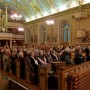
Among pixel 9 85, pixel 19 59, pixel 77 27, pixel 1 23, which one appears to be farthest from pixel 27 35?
pixel 9 85

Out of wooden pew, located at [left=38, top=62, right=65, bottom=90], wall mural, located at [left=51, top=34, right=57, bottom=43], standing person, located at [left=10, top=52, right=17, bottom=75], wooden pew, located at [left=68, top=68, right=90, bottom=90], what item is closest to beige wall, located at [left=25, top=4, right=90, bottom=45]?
wall mural, located at [left=51, top=34, right=57, bottom=43]

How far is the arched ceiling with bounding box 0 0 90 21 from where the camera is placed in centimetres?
1683

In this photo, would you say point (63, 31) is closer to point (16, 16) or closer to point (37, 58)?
point (37, 58)

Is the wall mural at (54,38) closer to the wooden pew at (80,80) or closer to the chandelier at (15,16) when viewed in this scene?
the chandelier at (15,16)

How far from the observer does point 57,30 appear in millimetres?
17953

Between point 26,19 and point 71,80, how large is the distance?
69.4 feet

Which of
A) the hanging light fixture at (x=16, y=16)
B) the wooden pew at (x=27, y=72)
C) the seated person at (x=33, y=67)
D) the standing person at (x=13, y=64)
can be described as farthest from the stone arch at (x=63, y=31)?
the hanging light fixture at (x=16, y=16)

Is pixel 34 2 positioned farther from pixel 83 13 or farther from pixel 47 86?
pixel 47 86

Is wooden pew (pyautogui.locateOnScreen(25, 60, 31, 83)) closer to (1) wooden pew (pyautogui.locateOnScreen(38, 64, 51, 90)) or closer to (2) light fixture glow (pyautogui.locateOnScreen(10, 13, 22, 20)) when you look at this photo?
(1) wooden pew (pyautogui.locateOnScreen(38, 64, 51, 90))

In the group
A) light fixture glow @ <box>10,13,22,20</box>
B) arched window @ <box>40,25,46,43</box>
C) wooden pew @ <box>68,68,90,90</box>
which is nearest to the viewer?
wooden pew @ <box>68,68,90,90</box>

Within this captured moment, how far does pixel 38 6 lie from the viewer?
2133 cm

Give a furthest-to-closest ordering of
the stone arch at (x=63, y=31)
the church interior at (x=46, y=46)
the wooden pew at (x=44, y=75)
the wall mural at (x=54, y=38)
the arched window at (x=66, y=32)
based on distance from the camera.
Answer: the wall mural at (x=54, y=38) < the stone arch at (x=63, y=31) < the arched window at (x=66, y=32) < the wooden pew at (x=44, y=75) < the church interior at (x=46, y=46)

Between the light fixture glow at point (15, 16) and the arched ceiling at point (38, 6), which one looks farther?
the light fixture glow at point (15, 16)

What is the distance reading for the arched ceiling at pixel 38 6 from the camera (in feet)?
55.2
